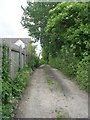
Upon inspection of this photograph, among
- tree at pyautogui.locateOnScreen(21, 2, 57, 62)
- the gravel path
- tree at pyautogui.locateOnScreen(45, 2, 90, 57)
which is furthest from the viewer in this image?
tree at pyautogui.locateOnScreen(21, 2, 57, 62)

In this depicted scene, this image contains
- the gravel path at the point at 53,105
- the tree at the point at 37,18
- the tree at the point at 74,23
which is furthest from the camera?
the tree at the point at 37,18

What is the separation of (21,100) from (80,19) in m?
4.28

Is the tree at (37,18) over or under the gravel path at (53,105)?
over

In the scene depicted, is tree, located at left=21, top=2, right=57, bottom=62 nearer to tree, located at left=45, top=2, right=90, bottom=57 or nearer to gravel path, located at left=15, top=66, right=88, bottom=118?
tree, located at left=45, top=2, right=90, bottom=57

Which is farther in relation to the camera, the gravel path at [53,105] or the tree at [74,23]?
the tree at [74,23]

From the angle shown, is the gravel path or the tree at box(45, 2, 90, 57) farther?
the tree at box(45, 2, 90, 57)

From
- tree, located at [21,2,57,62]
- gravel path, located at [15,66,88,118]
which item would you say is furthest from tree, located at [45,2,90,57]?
tree, located at [21,2,57,62]

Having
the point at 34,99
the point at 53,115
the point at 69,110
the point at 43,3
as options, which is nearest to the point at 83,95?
the point at 34,99

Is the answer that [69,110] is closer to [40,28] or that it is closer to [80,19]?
[80,19]

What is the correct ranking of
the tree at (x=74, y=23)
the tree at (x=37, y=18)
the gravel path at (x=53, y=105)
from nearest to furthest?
the gravel path at (x=53, y=105) → the tree at (x=74, y=23) → the tree at (x=37, y=18)

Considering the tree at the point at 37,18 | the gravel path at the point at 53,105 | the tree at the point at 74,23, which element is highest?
the tree at the point at 37,18

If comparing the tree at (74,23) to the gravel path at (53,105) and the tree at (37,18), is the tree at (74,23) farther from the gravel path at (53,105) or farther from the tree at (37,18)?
the tree at (37,18)

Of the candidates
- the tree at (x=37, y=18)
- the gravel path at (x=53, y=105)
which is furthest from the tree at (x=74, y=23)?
the tree at (x=37, y=18)

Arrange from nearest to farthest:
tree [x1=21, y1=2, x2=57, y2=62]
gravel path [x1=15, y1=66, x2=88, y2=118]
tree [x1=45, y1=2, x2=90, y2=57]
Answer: gravel path [x1=15, y1=66, x2=88, y2=118], tree [x1=45, y1=2, x2=90, y2=57], tree [x1=21, y1=2, x2=57, y2=62]
